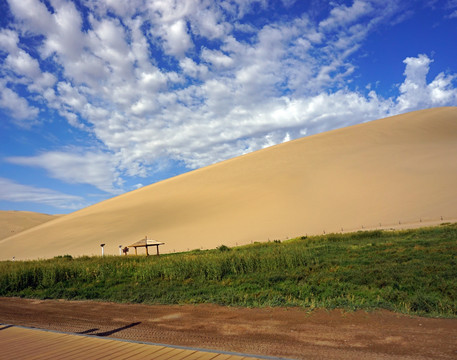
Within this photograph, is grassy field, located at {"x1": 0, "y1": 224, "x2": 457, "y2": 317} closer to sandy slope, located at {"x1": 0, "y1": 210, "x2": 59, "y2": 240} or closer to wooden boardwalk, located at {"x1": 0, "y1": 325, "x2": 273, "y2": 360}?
wooden boardwalk, located at {"x1": 0, "y1": 325, "x2": 273, "y2": 360}

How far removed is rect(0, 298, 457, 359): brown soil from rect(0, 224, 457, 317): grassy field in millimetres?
683

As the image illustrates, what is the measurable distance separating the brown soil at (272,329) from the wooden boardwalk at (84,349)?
105cm

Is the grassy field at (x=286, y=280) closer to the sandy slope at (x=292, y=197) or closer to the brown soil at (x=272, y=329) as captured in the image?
the brown soil at (x=272, y=329)

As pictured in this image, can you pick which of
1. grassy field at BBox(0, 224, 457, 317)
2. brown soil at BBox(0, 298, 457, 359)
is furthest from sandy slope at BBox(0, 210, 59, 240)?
brown soil at BBox(0, 298, 457, 359)

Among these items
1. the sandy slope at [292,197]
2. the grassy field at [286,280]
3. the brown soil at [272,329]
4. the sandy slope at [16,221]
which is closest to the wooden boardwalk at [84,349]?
the brown soil at [272,329]

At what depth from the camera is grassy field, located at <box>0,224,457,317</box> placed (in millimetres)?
8711

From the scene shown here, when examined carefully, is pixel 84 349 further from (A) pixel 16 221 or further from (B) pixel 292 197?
(A) pixel 16 221

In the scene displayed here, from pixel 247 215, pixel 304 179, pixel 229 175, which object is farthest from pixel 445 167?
pixel 229 175

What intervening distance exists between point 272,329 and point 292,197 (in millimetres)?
34851

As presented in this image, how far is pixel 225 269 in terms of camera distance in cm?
1372

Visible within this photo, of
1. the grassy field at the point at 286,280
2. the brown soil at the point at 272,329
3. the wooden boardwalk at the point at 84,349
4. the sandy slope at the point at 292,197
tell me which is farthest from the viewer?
the sandy slope at the point at 292,197

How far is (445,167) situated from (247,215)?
2294 cm

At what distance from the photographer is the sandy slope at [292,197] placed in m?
34.6

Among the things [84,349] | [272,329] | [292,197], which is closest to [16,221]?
[292,197]
